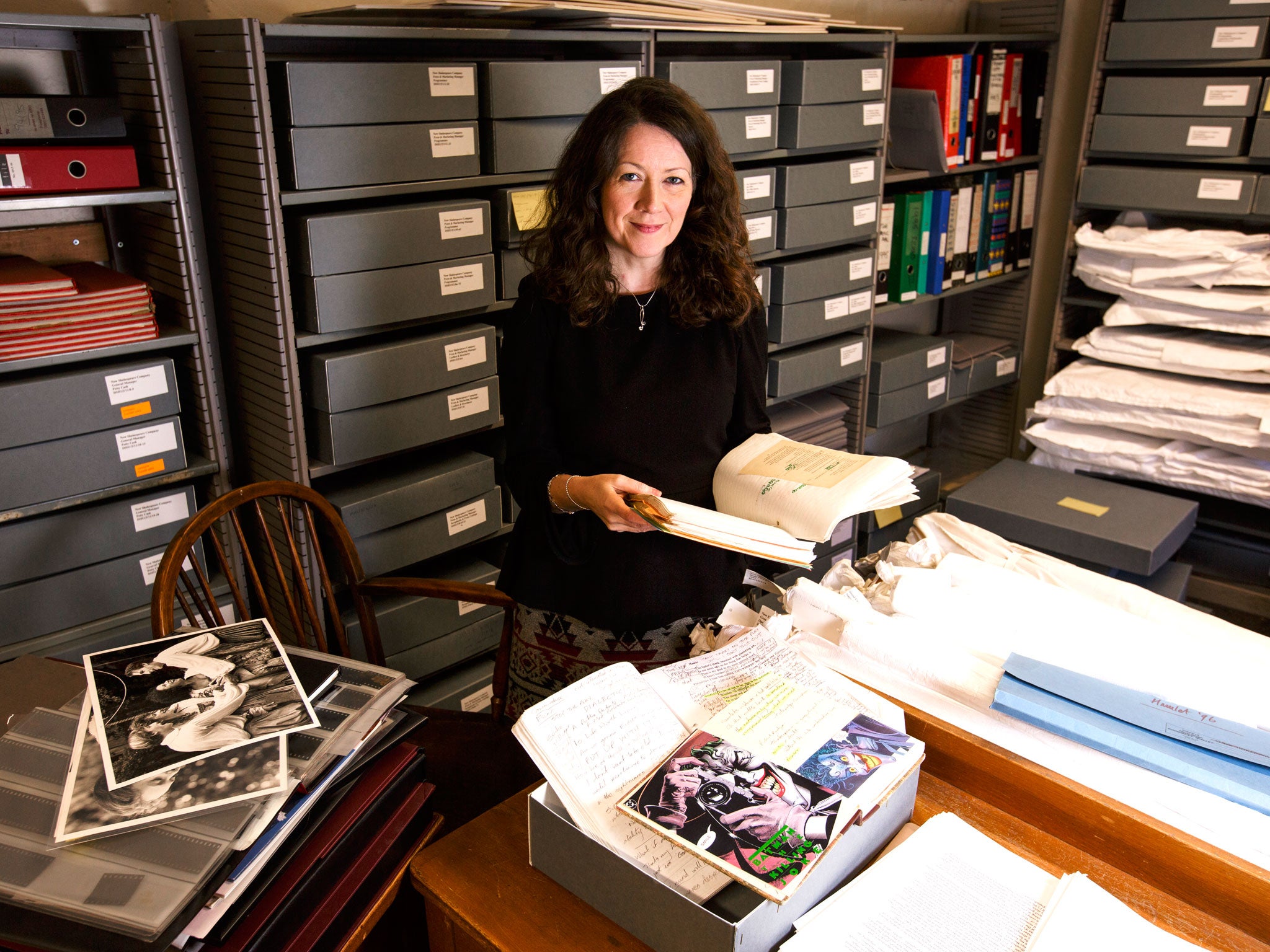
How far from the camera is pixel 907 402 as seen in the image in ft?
9.55

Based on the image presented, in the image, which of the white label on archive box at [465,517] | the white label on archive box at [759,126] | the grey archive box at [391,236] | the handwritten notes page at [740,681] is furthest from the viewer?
the white label on archive box at [759,126]

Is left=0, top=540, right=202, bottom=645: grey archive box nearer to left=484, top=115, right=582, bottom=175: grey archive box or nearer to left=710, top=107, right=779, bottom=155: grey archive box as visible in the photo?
left=484, top=115, right=582, bottom=175: grey archive box

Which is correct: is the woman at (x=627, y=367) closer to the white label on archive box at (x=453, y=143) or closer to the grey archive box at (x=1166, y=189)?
the white label on archive box at (x=453, y=143)

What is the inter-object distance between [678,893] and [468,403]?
132 centimetres

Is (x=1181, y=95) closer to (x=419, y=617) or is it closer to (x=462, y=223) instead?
(x=462, y=223)

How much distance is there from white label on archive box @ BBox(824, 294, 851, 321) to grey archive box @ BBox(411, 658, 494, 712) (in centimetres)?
127

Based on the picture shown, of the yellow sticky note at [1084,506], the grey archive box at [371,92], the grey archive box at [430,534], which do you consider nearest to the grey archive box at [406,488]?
the grey archive box at [430,534]

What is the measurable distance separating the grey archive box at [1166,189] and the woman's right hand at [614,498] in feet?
7.75

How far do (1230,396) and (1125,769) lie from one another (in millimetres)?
2173

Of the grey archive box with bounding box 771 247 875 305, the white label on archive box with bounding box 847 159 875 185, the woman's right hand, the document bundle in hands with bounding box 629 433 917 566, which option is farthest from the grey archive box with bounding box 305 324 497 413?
the white label on archive box with bounding box 847 159 875 185

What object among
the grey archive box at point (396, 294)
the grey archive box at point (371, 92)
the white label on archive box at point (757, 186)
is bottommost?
the grey archive box at point (396, 294)

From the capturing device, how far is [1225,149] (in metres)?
2.71

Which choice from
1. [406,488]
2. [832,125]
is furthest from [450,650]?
[832,125]

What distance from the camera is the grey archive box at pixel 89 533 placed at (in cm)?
160
